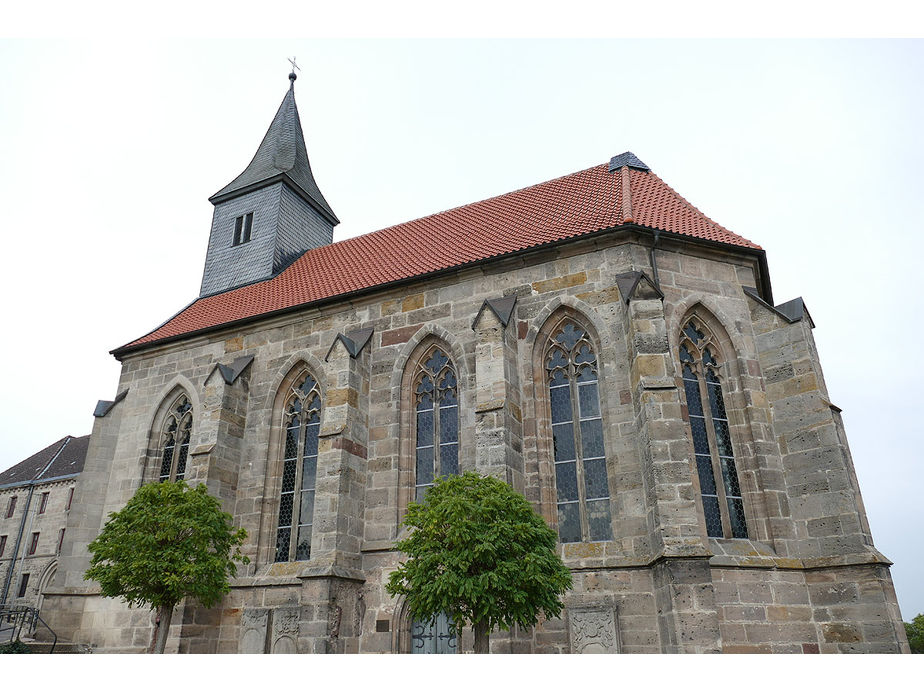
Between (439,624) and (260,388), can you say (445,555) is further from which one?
(260,388)

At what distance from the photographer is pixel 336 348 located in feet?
43.4

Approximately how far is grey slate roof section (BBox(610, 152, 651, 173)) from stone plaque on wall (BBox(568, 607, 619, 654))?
408 inches

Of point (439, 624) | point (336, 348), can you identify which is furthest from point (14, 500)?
point (439, 624)

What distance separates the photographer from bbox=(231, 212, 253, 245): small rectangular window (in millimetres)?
20984

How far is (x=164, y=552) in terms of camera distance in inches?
437

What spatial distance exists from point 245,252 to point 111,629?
11435 mm

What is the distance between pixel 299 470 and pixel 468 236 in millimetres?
6621

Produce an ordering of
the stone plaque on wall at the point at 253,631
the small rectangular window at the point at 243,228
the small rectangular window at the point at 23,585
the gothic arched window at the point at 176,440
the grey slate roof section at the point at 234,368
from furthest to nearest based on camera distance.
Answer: the small rectangular window at the point at 23,585
the small rectangular window at the point at 243,228
the gothic arched window at the point at 176,440
the grey slate roof section at the point at 234,368
the stone plaque on wall at the point at 253,631

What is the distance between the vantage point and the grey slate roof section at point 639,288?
10898mm

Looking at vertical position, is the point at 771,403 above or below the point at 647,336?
below

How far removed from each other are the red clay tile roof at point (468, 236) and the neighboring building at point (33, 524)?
16.6 m

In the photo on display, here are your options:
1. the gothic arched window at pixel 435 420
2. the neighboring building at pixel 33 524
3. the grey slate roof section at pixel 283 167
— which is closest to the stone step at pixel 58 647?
the gothic arched window at pixel 435 420

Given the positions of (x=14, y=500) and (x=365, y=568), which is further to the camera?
(x=14, y=500)

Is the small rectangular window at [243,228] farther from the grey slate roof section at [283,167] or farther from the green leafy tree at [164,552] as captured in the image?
the green leafy tree at [164,552]
